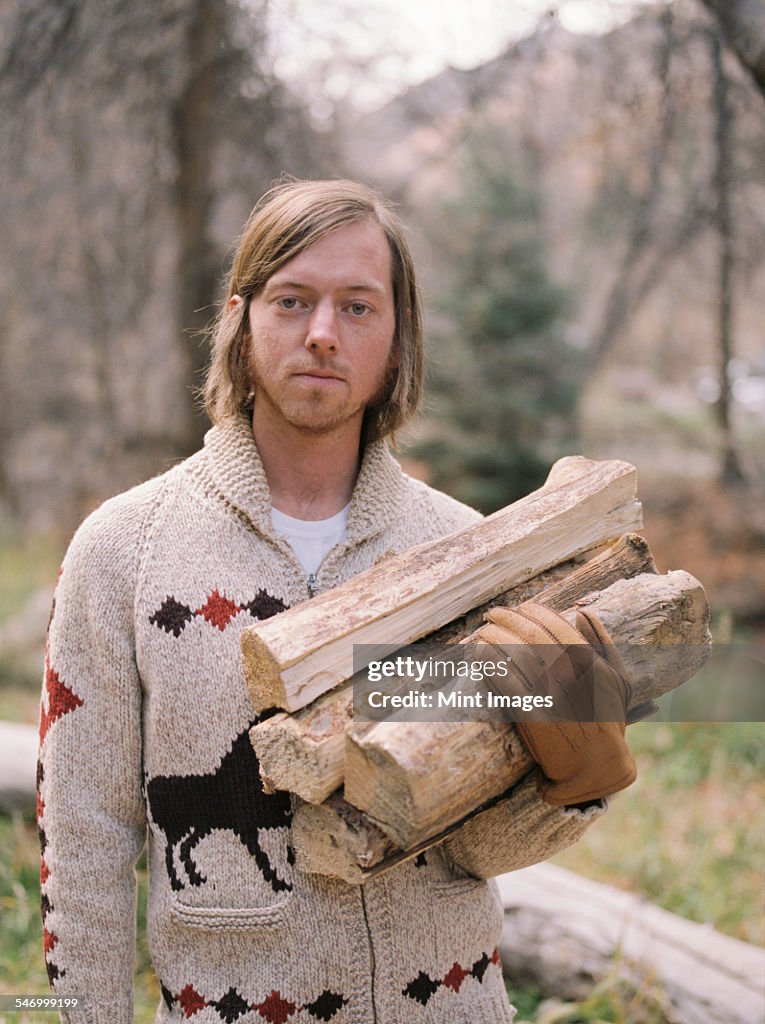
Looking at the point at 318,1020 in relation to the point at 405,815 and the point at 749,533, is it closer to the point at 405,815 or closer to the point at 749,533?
the point at 405,815

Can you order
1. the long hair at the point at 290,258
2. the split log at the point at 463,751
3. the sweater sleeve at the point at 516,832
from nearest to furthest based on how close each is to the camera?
the split log at the point at 463,751, the sweater sleeve at the point at 516,832, the long hair at the point at 290,258

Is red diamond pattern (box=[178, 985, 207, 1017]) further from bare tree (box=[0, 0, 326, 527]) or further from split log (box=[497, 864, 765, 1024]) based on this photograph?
bare tree (box=[0, 0, 326, 527])

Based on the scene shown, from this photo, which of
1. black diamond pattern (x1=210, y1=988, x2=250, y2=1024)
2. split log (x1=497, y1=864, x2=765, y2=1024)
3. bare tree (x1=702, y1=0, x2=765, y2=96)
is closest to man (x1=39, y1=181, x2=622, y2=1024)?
black diamond pattern (x1=210, y1=988, x2=250, y2=1024)

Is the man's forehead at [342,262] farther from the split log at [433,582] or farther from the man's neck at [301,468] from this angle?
the split log at [433,582]

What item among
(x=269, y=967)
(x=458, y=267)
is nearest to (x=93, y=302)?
(x=458, y=267)

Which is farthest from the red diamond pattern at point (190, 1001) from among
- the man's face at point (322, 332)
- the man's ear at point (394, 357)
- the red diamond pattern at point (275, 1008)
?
the man's ear at point (394, 357)

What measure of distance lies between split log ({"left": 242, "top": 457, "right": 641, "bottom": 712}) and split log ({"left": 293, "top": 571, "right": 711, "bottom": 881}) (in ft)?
0.54

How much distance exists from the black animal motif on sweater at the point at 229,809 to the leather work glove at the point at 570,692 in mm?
554

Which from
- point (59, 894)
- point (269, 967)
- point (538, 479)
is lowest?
point (269, 967)

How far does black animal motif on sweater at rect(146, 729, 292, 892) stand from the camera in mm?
1764

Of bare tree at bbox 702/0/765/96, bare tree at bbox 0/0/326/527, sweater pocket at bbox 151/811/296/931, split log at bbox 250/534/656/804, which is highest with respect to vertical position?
bare tree at bbox 0/0/326/527

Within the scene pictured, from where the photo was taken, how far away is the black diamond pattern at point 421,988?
182 cm

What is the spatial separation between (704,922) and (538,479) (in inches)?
226

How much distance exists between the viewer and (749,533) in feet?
26.8
